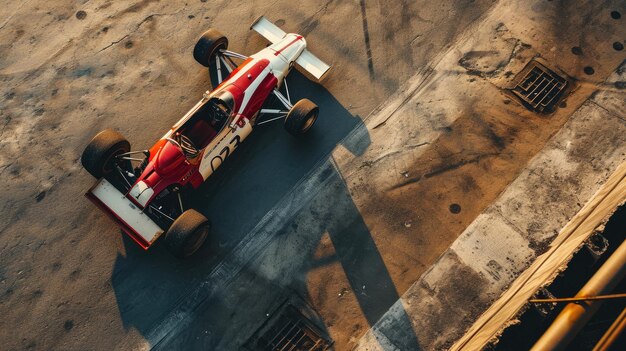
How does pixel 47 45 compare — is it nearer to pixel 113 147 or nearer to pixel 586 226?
pixel 113 147

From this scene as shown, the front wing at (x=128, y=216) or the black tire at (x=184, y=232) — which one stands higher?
the black tire at (x=184, y=232)

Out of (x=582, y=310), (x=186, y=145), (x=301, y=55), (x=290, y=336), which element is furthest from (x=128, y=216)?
(x=582, y=310)

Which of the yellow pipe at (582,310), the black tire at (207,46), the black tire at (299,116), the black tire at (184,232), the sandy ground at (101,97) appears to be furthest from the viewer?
the black tire at (207,46)

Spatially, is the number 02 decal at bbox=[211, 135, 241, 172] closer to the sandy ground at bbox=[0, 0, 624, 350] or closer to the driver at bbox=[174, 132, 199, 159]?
the sandy ground at bbox=[0, 0, 624, 350]

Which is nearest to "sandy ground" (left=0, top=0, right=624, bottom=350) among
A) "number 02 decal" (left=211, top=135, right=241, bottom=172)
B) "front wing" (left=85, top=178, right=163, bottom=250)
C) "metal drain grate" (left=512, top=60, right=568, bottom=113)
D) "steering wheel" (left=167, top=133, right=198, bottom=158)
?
"metal drain grate" (left=512, top=60, right=568, bottom=113)

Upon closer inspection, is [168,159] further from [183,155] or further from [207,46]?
[207,46]

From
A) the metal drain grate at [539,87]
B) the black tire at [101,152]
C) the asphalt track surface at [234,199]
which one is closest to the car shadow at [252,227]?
the asphalt track surface at [234,199]

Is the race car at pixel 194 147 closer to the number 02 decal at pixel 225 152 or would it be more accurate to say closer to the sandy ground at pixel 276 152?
the number 02 decal at pixel 225 152
